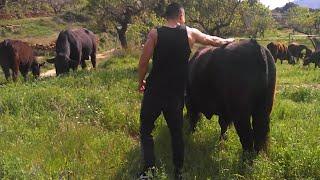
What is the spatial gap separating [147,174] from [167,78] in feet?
3.99

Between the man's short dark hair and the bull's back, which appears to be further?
the bull's back

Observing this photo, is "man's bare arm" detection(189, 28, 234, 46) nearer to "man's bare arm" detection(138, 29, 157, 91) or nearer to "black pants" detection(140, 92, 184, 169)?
"man's bare arm" detection(138, 29, 157, 91)

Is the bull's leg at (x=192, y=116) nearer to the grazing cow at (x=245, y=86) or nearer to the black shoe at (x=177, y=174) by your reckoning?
the grazing cow at (x=245, y=86)

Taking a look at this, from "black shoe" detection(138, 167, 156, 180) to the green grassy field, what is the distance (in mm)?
125

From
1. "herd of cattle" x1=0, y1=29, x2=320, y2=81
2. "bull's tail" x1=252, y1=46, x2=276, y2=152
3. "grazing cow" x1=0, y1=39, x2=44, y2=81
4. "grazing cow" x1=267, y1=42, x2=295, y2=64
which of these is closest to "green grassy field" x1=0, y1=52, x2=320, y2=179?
"bull's tail" x1=252, y1=46, x2=276, y2=152

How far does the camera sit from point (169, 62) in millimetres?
5641

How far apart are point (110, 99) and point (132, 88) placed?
→ 1573mm

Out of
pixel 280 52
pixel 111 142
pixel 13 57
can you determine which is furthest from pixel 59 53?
pixel 280 52

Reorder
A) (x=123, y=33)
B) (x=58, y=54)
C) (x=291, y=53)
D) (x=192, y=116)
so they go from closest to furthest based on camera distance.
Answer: (x=192, y=116) < (x=58, y=54) < (x=123, y=33) < (x=291, y=53)

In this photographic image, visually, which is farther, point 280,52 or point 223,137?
point 280,52

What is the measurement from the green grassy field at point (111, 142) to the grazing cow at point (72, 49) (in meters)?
5.16

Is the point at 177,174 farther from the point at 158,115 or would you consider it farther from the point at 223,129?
the point at 223,129

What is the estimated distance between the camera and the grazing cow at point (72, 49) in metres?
15.6

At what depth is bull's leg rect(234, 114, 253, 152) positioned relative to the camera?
6059 mm
